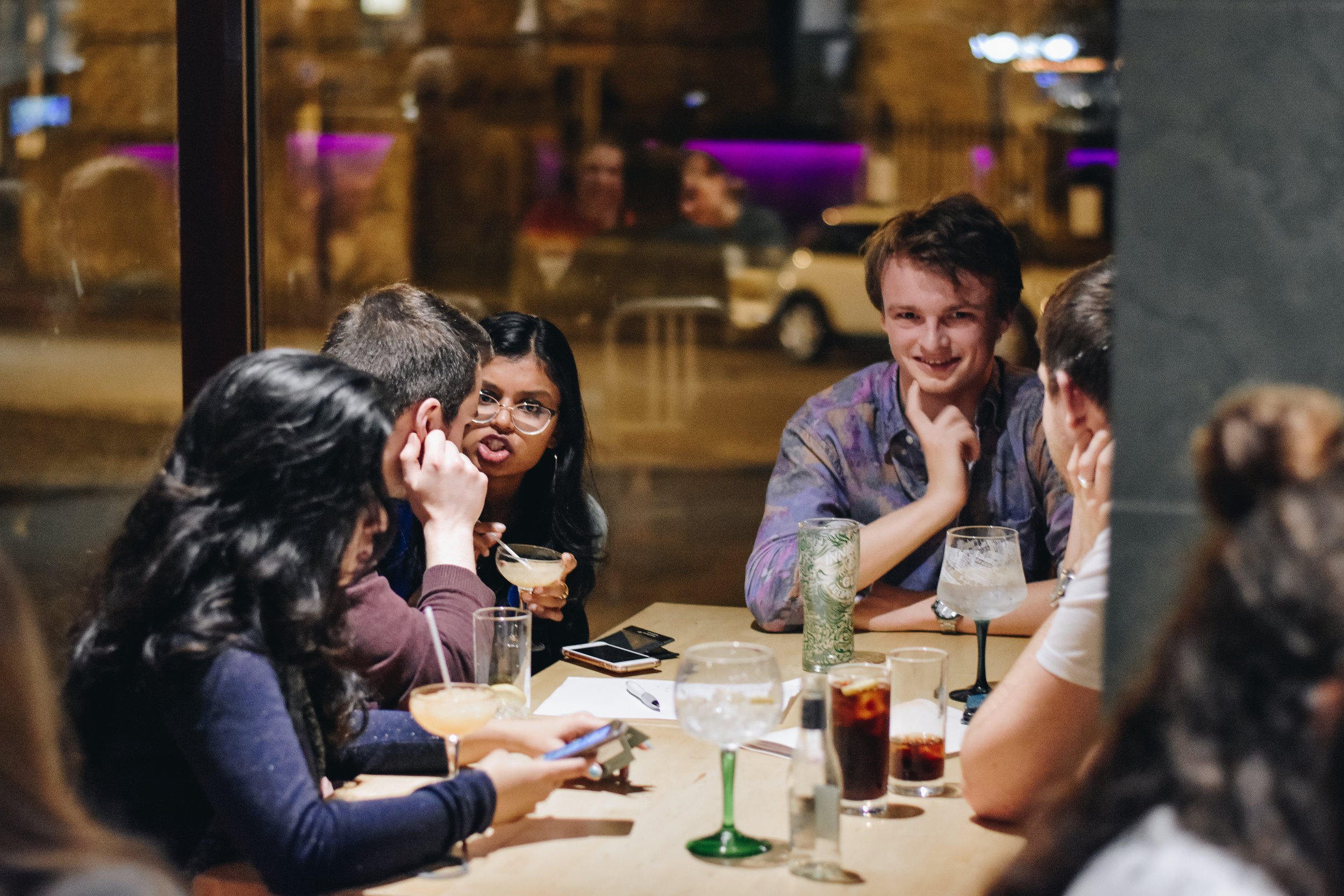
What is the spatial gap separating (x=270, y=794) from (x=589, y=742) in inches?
17.1

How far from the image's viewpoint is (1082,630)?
1.42 metres

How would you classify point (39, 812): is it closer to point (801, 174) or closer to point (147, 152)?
point (801, 174)

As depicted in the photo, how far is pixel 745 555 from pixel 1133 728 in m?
5.58

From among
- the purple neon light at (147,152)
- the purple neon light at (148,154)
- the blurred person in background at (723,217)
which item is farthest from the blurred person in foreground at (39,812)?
the purple neon light at (147,152)

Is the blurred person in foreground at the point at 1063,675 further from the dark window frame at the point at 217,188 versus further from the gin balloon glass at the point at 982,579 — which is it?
the dark window frame at the point at 217,188

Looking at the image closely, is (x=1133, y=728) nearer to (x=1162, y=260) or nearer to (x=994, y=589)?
(x=1162, y=260)

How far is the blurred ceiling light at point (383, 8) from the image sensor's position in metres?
15.0

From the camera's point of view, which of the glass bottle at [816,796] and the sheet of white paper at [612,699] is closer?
the glass bottle at [816,796]

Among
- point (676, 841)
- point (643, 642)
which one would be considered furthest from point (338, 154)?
point (676, 841)

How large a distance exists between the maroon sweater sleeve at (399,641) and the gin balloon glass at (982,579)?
0.72m

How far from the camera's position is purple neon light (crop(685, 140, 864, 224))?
49.9ft

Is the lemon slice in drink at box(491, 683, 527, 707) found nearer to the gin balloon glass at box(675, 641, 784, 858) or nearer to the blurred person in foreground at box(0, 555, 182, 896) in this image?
the gin balloon glass at box(675, 641, 784, 858)

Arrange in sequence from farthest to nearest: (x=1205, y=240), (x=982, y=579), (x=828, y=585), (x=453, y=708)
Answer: (x=828, y=585)
(x=982, y=579)
(x=453, y=708)
(x=1205, y=240)

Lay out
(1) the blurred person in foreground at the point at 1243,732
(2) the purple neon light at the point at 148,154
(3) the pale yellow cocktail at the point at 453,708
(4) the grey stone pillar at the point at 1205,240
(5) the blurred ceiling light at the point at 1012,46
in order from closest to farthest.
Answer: (1) the blurred person in foreground at the point at 1243,732, (4) the grey stone pillar at the point at 1205,240, (3) the pale yellow cocktail at the point at 453,708, (5) the blurred ceiling light at the point at 1012,46, (2) the purple neon light at the point at 148,154
